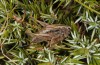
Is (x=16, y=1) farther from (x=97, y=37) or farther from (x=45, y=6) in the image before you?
(x=97, y=37)

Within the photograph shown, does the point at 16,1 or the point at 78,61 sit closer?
the point at 78,61

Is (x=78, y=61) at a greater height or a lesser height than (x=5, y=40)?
lesser

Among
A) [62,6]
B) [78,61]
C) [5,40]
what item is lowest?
[78,61]

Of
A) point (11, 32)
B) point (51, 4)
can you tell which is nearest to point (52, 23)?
point (51, 4)

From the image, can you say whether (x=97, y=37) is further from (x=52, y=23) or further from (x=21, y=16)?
(x=21, y=16)

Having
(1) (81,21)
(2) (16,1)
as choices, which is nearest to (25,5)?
(2) (16,1)

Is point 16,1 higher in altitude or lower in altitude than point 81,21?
higher
